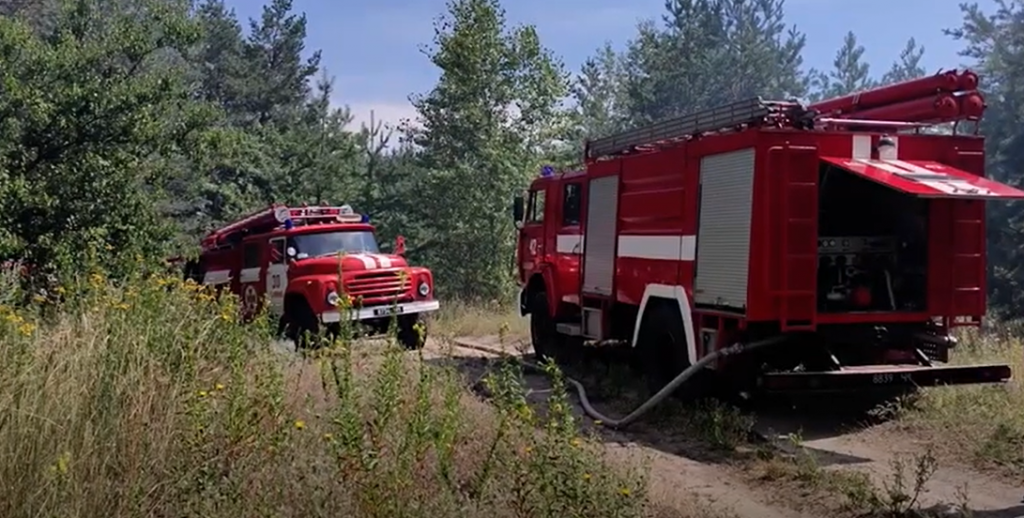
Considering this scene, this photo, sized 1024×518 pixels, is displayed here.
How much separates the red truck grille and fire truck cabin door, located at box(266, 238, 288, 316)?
1479 millimetres

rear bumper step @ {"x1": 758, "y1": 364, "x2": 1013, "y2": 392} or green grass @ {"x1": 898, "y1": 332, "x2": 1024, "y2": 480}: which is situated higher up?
rear bumper step @ {"x1": 758, "y1": 364, "x2": 1013, "y2": 392}

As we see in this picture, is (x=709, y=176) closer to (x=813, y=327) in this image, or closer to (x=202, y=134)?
(x=813, y=327)

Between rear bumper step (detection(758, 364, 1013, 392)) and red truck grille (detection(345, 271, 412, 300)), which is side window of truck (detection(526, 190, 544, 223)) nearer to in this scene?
red truck grille (detection(345, 271, 412, 300))

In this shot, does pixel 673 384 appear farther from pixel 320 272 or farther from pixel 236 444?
pixel 320 272

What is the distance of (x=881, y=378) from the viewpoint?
9.88 m

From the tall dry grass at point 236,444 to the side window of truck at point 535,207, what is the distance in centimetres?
880

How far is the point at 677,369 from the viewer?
37.2ft

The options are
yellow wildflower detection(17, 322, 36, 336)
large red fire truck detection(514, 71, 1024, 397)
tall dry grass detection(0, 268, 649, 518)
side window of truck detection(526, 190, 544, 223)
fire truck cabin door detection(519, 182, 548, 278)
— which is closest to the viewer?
tall dry grass detection(0, 268, 649, 518)

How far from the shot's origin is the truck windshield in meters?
17.5

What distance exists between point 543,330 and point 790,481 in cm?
733

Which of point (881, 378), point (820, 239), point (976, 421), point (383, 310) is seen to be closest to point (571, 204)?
point (383, 310)

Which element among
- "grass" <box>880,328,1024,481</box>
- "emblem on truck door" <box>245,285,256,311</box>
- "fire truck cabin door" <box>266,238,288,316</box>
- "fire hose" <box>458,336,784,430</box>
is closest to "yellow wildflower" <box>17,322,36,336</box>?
"fire hose" <box>458,336,784,430</box>

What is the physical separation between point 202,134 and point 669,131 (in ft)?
22.5

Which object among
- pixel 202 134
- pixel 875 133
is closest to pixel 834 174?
pixel 875 133
